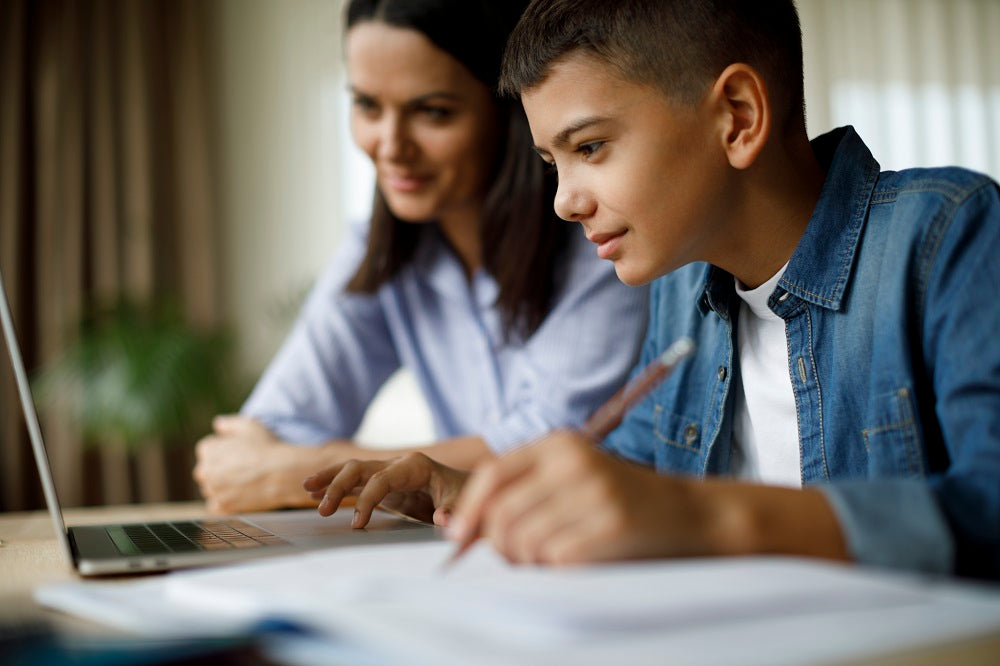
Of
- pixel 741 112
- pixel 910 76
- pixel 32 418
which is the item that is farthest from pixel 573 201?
pixel 910 76

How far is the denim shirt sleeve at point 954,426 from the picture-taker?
534mm

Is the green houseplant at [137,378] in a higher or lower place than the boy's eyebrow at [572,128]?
lower

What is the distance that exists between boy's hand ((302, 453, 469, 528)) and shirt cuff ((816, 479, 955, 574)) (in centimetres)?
45

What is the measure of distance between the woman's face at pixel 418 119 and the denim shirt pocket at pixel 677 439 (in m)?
0.59

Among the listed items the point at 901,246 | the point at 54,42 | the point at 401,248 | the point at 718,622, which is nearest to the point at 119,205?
the point at 54,42

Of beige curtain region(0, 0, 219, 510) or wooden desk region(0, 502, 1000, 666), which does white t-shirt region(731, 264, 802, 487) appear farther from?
beige curtain region(0, 0, 219, 510)

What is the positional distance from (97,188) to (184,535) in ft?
9.26

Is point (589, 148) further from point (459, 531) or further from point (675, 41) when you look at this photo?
point (459, 531)

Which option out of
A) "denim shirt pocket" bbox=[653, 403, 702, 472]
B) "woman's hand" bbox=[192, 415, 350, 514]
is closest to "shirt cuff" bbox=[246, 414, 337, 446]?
"woman's hand" bbox=[192, 415, 350, 514]

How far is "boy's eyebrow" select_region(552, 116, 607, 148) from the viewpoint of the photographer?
3.08 ft

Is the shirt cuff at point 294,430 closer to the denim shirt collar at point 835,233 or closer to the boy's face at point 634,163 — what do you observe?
the boy's face at point 634,163

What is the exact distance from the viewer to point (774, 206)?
3.23 ft

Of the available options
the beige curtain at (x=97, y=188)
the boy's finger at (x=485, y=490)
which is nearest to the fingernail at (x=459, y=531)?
the boy's finger at (x=485, y=490)

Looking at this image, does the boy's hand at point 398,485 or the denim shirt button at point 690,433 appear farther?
the denim shirt button at point 690,433
